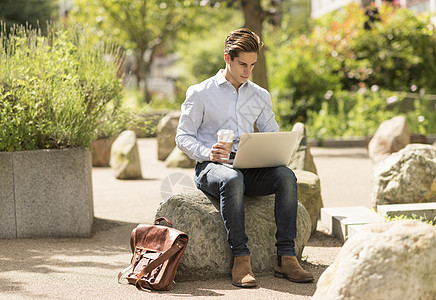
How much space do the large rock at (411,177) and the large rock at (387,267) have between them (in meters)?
2.96

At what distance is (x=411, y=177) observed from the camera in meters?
5.96

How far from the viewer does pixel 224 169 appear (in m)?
4.14

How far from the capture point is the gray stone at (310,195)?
18.1 ft

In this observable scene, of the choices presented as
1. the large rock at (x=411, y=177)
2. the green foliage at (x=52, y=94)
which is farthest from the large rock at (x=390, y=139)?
the green foliage at (x=52, y=94)

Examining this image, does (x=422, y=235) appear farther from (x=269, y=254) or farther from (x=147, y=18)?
(x=147, y=18)

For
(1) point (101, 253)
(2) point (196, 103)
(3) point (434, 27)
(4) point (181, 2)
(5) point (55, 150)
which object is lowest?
(1) point (101, 253)

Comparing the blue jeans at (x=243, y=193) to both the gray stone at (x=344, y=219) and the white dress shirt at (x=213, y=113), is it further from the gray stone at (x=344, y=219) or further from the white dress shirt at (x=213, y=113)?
the gray stone at (x=344, y=219)

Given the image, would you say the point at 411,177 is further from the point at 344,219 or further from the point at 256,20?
the point at 256,20

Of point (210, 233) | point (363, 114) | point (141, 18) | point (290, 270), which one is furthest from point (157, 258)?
point (141, 18)

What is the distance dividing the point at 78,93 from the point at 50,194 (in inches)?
36.7

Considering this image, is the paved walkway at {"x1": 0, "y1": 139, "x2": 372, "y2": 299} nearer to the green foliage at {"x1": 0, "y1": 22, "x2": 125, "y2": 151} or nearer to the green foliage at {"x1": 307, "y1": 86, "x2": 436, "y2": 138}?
the green foliage at {"x1": 0, "y1": 22, "x2": 125, "y2": 151}

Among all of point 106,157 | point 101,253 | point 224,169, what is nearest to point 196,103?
point 224,169

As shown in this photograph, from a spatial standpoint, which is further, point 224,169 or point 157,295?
point 224,169

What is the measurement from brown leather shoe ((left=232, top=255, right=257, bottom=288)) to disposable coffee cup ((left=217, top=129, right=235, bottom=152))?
70 cm
